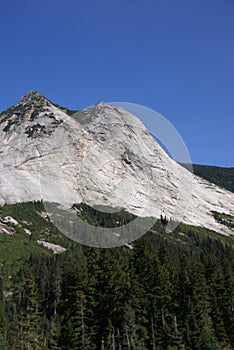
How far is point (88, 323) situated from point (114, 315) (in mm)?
3496

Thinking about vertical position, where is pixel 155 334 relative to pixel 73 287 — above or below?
below

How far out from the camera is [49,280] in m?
131

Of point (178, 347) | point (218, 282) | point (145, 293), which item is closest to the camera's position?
point (178, 347)

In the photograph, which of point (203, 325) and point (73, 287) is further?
point (203, 325)

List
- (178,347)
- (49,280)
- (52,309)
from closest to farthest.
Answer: (178,347)
(52,309)
(49,280)

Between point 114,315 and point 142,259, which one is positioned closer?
point 114,315

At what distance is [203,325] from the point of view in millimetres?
60562

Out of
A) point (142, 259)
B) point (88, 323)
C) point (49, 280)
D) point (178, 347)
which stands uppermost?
point (49, 280)

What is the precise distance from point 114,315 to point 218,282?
22.9 metres

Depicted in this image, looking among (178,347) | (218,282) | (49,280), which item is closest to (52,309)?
(49,280)

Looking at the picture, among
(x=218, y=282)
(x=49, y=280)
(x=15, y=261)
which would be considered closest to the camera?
(x=218, y=282)

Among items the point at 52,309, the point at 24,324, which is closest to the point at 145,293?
the point at 24,324

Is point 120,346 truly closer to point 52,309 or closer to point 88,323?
point 88,323

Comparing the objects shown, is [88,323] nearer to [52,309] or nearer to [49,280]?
[52,309]
